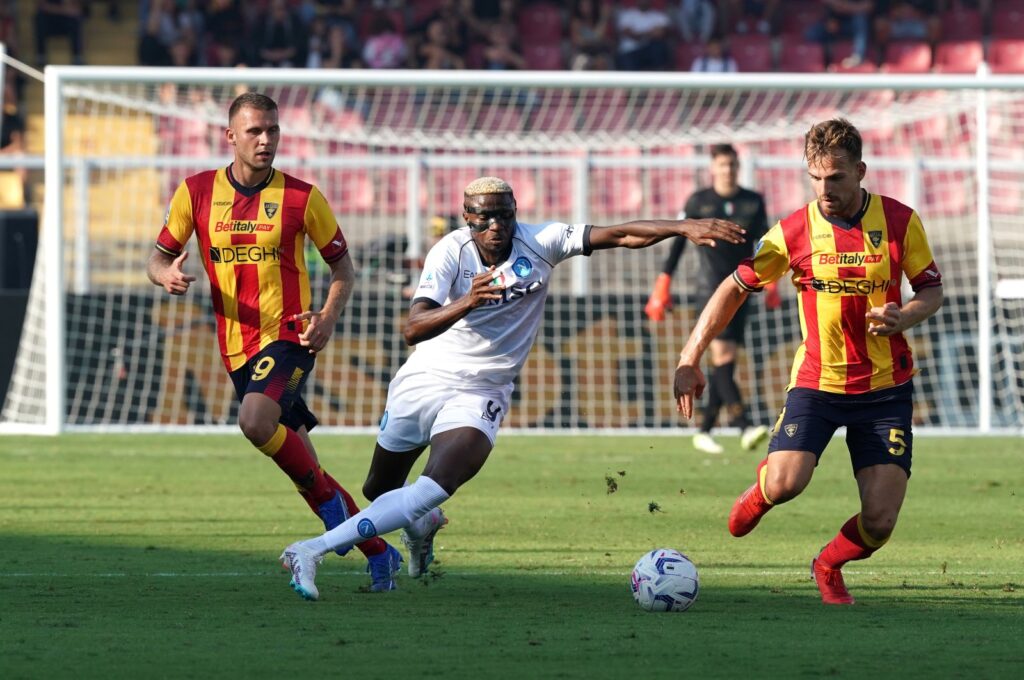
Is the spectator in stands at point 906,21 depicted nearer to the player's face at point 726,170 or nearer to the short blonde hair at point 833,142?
the player's face at point 726,170

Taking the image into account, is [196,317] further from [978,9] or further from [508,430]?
[978,9]

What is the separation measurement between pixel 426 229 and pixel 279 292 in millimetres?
10593

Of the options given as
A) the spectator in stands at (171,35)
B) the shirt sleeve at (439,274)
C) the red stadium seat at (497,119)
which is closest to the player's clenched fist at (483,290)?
the shirt sleeve at (439,274)

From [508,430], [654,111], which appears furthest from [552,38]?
[508,430]

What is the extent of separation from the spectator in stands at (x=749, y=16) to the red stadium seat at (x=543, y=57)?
2.56 metres

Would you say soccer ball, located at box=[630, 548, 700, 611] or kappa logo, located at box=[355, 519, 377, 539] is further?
kappa logo, located at box=[355, 519, 377, 539]

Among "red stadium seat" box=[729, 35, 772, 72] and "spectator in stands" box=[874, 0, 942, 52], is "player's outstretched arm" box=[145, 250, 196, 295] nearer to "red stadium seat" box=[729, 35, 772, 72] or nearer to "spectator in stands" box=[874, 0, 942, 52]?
"red stadium seat" box=[729, 35, 772, 72]

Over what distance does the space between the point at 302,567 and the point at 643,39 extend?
1870 cm

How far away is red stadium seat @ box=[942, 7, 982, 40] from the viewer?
83.1 feet

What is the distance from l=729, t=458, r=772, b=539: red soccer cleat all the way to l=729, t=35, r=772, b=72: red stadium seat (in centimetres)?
1801

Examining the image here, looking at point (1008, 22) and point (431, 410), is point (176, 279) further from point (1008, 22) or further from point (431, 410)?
point (1008, 22)

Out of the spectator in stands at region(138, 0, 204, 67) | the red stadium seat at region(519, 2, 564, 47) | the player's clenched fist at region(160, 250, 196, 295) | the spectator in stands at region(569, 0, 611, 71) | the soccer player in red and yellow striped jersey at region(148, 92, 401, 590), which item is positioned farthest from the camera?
the red stadium seat at region(519, 2, 564, 47)

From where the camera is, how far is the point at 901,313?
6.69 meters

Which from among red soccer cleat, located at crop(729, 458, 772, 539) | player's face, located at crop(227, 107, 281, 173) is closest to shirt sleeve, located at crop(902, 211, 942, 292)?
red soccer cleat, located at crop(729, 458, 772, 539)
